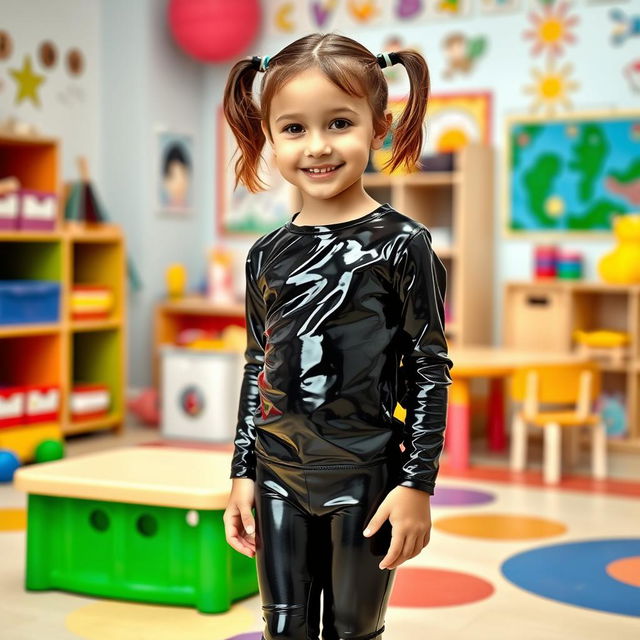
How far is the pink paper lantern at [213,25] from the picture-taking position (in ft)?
19.7

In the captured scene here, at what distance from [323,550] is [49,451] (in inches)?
129

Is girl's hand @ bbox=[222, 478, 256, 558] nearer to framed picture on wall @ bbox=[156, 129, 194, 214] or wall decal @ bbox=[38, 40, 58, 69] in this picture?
wall decal @ bbox=[38, 40, 58, 69]

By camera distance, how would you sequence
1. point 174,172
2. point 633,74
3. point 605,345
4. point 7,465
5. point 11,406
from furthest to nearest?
point 174,172, point 633,74, point 605,345, point 11,406, point 7,465

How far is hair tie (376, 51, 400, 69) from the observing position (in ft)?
5.05

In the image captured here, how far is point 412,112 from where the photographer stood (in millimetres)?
1557

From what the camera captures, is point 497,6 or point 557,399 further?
point 497,6

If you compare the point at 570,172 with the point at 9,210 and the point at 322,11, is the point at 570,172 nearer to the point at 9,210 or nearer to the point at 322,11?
the point at 322,11


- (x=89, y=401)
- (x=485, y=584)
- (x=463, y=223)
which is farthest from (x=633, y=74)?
(x=485, y=584)

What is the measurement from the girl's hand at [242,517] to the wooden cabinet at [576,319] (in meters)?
3.81

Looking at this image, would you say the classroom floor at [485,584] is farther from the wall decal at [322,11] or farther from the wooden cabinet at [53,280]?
the wall decal at [322,11]

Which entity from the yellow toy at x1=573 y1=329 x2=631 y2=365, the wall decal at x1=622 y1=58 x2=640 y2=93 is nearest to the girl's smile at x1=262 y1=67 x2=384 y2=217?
the yellow toy at x1=573 y1=329 x2=631 y2=365

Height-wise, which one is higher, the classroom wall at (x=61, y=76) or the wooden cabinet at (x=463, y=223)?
the classroom wall at (x=61, y=76)

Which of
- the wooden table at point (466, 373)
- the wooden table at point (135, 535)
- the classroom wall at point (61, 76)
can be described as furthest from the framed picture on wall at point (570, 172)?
the wooden table at point (135, 535)

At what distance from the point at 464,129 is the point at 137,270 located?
6.71ft
